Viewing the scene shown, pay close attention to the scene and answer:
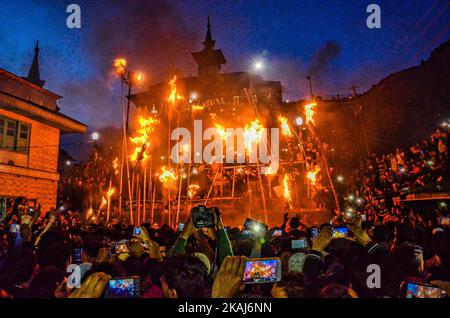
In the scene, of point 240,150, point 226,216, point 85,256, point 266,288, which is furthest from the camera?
point 240,150

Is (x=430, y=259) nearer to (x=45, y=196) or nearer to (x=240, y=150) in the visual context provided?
(x=45, y=196)

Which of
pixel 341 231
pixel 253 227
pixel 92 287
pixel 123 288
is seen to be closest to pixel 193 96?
pixel 341 231

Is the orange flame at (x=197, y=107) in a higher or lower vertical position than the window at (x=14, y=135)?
higher

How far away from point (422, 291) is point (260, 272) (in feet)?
5.16

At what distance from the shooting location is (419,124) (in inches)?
1004

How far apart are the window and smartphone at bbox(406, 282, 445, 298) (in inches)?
685

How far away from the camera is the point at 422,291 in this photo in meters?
3.09

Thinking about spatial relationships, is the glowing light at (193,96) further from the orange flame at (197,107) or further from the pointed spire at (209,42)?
the pointed spire at (209,42)

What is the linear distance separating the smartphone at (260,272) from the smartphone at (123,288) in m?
1.15

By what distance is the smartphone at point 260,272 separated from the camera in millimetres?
3449

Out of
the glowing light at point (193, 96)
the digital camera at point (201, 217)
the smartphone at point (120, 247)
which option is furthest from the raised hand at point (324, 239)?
the glowing light at point (193, 96)

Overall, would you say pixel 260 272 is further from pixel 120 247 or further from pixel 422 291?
pixel 120 247

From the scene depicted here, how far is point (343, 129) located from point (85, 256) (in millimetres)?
35163
